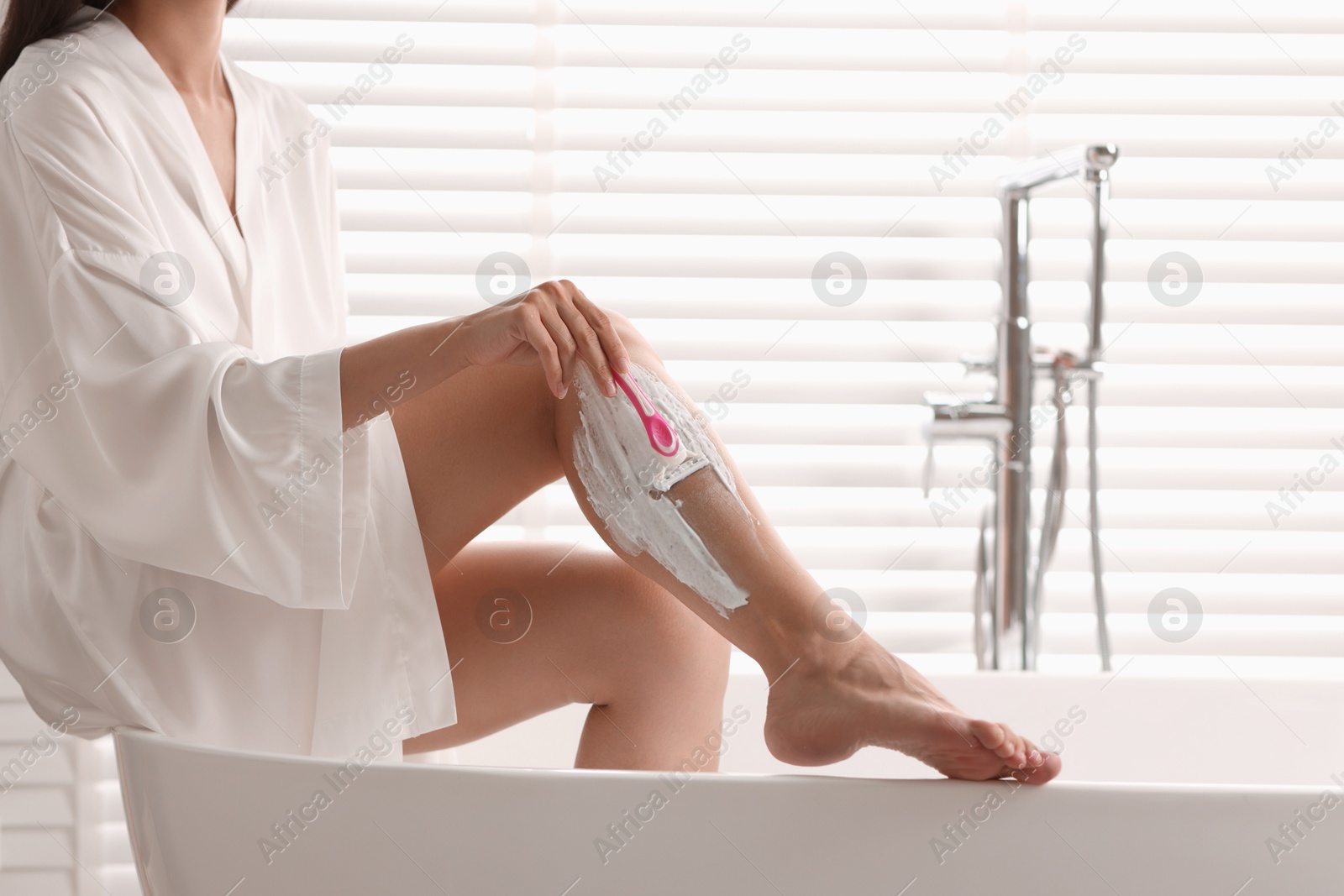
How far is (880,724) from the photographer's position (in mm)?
647

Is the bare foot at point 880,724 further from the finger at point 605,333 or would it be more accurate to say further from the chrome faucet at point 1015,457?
the chrome faucet at point 1015,457

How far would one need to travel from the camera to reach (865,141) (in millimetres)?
1357

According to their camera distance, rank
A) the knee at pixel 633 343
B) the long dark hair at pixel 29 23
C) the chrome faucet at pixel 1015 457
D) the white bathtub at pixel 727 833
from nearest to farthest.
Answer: the white bathtub at pixel 727 833 → the knee at pixel 633 343 → the long dark hair at pixel 29 23 → the chrome faucet at pixel 1015 457

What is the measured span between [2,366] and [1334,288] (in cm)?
146

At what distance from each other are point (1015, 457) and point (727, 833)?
0.75 m

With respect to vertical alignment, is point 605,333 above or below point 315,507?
above

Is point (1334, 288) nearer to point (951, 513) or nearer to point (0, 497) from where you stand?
point (951, 513)

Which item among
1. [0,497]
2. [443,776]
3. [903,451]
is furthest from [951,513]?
[0,497]

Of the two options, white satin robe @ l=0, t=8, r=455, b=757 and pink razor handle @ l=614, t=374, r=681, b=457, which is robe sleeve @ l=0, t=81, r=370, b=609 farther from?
pink razor handle @ l=614, t=374, r=681, b=457

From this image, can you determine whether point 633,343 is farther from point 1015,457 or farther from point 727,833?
point 1015,457

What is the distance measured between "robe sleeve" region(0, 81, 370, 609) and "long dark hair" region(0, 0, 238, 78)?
8.8 inches

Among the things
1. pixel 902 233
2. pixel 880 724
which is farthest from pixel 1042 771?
pixel 902 233

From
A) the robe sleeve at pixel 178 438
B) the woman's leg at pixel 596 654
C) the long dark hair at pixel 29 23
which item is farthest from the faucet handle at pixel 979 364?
the long dark hair at pixel 29 23

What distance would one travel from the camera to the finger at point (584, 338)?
669 millimetres
